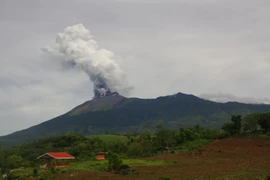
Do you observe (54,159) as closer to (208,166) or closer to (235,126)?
(208,166)

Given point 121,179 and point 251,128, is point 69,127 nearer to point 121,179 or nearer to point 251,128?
point 251,128

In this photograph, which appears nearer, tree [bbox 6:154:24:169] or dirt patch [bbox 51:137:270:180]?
dirt patch [bbox 51:137:270:180]

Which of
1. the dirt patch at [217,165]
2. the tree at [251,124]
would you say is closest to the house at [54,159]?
the dirt patch at [217,165]

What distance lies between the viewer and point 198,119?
6983 inches

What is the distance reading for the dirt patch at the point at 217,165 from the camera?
27734 mm

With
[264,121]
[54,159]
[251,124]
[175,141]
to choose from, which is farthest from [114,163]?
[264,121]

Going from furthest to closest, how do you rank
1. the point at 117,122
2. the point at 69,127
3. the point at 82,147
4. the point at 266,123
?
the point at 117,122, the point at 69,127, the point at 82,147, the point at 266,123

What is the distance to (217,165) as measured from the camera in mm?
33625

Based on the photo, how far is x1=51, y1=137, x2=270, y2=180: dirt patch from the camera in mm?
27734

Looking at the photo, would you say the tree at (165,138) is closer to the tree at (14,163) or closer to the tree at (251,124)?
the tree at (251,124)

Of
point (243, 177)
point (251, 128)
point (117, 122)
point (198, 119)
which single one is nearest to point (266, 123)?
point (251, 128)

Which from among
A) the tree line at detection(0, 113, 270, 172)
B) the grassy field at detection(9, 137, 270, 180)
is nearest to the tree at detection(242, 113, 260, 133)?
the tree line at detection(0, 113, 270, 172)

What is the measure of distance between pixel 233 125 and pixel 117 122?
133 metres

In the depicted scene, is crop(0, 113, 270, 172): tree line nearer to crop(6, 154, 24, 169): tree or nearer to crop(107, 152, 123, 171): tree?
crop(6, 154, 24, 169): tree
